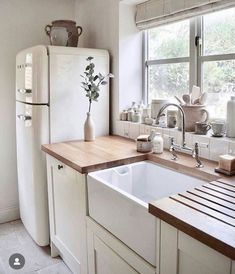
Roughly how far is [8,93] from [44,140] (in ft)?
2.57

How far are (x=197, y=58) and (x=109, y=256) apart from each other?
1.48 metres

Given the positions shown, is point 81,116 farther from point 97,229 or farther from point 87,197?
point 97,229

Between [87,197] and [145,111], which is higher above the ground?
[145,111]

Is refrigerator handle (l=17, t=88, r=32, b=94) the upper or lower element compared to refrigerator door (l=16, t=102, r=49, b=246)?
upper

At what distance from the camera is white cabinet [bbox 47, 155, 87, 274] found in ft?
5.90

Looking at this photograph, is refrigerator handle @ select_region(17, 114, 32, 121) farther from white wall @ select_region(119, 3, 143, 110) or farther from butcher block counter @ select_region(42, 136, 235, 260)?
white wall @ select_region(119, 3, 143, 110)

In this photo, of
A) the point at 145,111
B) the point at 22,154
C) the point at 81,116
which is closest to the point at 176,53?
the point at 145,111

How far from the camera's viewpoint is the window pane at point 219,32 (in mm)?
1940

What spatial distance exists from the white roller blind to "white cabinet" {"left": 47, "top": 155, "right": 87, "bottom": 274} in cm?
131

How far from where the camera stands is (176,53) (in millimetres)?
2348

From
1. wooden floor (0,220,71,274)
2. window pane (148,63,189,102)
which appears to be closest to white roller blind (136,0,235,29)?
window pane (148,63,189,102)

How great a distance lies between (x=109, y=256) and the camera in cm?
154

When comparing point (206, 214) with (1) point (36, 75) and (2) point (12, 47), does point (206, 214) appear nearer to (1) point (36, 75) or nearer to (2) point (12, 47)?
(1) point (36, 75)

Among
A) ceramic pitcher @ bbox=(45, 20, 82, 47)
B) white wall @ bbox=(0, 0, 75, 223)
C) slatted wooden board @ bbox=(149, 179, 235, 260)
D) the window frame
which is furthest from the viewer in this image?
white wall @ bbox=(0, 0, 75, 223)
